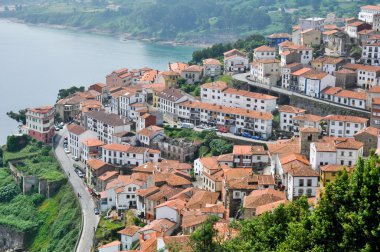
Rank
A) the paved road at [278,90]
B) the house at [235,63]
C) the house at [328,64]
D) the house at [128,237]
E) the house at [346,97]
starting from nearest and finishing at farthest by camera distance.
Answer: the house at [128,237] < the house at [346,97] < the paved road at [278,90] < the house at [328,64] < the house at [235,63]

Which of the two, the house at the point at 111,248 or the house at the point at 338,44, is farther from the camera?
the house at the point at 338,44

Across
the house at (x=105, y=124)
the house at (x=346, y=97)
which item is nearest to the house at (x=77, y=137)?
the house at (x=105, y=124)

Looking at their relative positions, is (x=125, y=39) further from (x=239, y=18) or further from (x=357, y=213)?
(x=357, y=213)

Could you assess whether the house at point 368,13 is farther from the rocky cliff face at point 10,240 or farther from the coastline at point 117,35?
the coastline at point 117,35

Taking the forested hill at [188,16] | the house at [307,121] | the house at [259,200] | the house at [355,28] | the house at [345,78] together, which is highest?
the house at [355,28]

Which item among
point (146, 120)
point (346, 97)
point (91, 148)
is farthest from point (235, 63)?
point (91, 148)

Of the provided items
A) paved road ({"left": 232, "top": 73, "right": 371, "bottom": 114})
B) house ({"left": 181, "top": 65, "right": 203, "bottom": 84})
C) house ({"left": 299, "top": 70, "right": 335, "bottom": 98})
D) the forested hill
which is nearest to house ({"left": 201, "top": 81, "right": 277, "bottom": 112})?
paved road ({"left": 232, "top": 73, "right": 371, "bottom": 114})

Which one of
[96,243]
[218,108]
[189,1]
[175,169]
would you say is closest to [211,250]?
[96,243]
